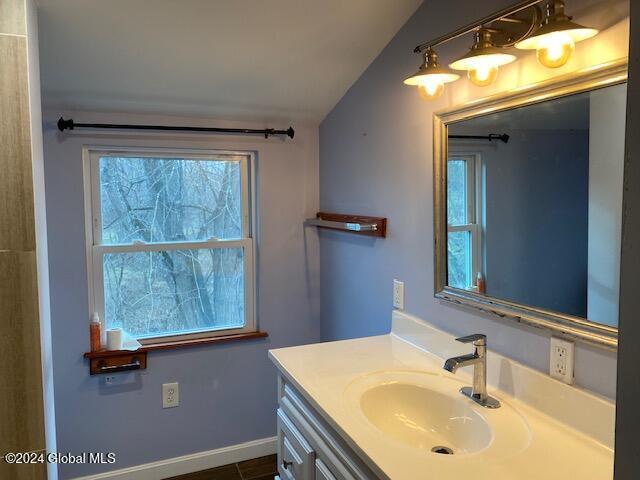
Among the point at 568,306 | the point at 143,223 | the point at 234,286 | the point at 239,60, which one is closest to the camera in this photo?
the point at 568,306

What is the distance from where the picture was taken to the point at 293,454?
1.70 meters

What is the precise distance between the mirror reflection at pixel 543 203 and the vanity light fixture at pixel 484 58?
13 cm

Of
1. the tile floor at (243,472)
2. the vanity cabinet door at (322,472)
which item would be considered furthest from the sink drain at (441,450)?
the tile floor at (243,472)

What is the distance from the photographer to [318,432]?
4.96ft

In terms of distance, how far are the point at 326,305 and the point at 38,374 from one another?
1632 mm

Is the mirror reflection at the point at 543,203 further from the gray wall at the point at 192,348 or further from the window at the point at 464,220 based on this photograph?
the gray wall at the point at 192,348

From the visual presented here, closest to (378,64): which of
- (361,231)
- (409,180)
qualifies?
(409,180)

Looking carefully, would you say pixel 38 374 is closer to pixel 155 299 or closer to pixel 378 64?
pixel 155 299

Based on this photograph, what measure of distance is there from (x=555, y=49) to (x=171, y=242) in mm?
1998

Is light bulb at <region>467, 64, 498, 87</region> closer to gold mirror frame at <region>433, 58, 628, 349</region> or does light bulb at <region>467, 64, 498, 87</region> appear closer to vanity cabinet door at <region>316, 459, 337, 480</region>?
gold mirror frame at <region>433, 58, 628, 349</region>

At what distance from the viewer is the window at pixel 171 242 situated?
8.29ft

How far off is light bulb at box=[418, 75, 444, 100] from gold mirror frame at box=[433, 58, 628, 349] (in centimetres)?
8

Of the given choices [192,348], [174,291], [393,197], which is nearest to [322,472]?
[393,197]

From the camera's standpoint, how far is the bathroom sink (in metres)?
1.46
